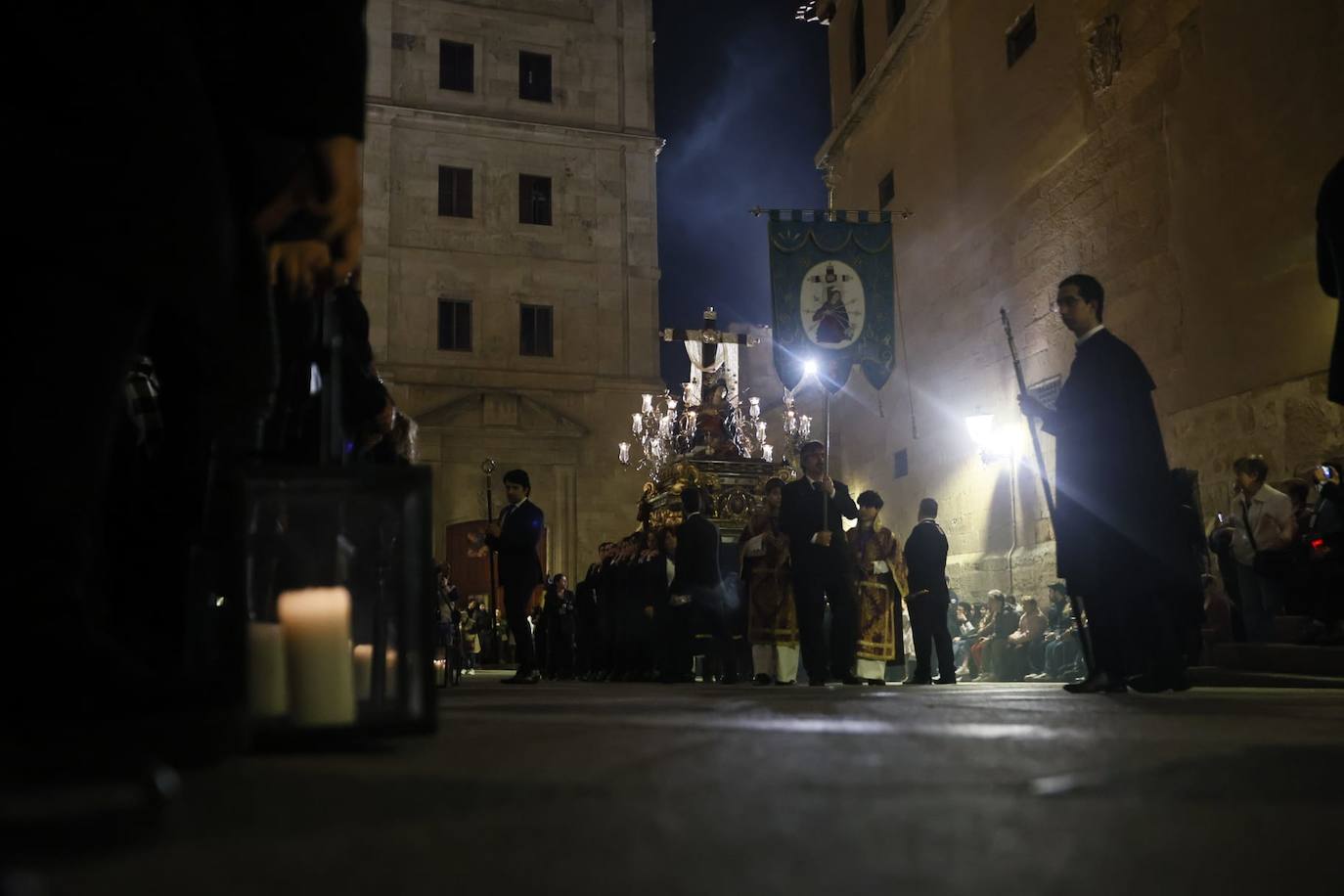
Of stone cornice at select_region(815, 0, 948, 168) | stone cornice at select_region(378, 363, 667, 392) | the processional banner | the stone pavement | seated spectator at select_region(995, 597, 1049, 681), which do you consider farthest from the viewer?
stone cornice at select_region(378, 363, 667, 392)

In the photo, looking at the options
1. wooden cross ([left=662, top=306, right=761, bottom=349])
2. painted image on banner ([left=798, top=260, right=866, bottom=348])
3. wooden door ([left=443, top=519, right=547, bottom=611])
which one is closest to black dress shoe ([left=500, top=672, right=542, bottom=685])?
painted image on banner ([left=798, top=260, right=866, bottom=348])

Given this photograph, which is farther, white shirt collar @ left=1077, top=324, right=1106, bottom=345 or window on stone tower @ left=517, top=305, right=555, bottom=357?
window on stone tower @ left=517, top=305, right=555, bottom=357

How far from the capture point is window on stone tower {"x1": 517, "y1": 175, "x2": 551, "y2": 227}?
27.3 m

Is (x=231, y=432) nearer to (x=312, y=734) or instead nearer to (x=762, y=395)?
(x=312, y=734)

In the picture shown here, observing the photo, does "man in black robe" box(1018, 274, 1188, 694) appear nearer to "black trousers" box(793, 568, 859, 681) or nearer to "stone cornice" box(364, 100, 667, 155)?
"black trousers" box(793, 568, 859, 681)

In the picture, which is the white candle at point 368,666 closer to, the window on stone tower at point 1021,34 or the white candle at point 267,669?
the white candle at point 267,669

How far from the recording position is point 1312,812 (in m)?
1.20

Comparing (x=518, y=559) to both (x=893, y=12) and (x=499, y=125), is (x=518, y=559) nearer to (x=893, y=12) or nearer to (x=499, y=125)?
(x=893, y=12)

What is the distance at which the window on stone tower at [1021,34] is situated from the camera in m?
15.3

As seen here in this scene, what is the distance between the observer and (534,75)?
27953 millimetres

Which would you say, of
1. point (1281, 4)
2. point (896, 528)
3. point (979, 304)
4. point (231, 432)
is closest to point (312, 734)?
point (231, 432)

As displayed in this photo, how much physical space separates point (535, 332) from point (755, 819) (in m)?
26.3

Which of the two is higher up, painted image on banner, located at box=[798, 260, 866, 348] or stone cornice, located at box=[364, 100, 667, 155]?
stone cornice, located at box=[364, 100, 667, 155]

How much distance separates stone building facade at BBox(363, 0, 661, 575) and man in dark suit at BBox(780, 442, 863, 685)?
58.1ft
